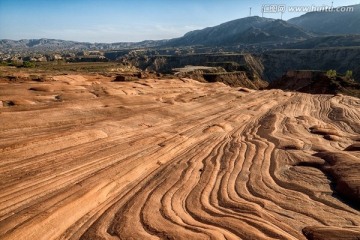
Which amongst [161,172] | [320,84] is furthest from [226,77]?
[161,172]

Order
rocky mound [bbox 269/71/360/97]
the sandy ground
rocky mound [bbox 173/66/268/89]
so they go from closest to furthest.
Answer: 1. the sandy ground
2. rocky mound [bbox 269/71/360/97]
3. rocky mound [bbox 173/66/268/89]

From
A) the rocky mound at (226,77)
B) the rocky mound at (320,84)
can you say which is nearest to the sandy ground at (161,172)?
the rocky mound at (320,84)

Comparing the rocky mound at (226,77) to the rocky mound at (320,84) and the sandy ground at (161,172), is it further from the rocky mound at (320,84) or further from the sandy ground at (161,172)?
the sandy ground at (161,172)

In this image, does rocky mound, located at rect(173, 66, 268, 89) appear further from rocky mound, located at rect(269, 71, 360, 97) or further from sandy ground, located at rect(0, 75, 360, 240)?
sandy ground, located at rect(0, 75, 360, 240)

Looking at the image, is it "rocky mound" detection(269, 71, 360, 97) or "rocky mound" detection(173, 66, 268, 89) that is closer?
"rocky mound" detection(269, 71, 360, 97)

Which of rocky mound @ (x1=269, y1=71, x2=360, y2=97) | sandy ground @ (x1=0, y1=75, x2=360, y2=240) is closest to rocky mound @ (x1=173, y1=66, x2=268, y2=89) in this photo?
rocky mound @ (x1=269, y1=71, x2=360, y2=97)

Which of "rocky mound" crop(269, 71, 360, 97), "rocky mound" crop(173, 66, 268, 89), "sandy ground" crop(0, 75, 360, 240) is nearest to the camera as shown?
"sandy ground" crop(0, 75, 360, 240)

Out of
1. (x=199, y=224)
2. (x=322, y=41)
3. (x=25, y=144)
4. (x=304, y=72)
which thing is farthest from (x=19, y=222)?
(x=322, y=41)

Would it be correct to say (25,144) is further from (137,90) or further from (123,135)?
(137,90)
